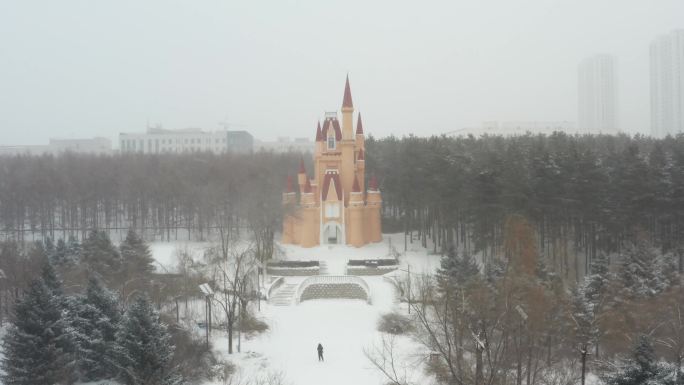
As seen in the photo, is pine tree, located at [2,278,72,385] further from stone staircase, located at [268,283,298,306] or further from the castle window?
the castle window

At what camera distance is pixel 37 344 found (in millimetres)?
15039

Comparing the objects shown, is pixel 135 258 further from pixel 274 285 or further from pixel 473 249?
pixel 473 249

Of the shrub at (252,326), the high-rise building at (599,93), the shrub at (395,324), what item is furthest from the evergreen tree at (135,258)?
the high-rise building at (599,93)

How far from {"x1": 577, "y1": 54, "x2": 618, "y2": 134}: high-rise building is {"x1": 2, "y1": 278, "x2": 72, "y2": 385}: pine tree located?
77155 mm

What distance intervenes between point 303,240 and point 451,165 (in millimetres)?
11348

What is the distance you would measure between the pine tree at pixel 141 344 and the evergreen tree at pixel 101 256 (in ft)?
36.3

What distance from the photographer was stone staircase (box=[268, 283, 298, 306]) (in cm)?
2541

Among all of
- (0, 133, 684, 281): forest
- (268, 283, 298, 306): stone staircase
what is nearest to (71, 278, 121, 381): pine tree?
(268, 283, 298, 306): stone staircase

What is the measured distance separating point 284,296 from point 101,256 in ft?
30.8

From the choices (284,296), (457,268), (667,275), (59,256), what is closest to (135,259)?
(59,256)

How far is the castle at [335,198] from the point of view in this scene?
3662 centimetres

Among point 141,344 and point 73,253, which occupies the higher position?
point 73,253

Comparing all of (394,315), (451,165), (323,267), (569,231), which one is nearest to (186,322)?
(394,315)

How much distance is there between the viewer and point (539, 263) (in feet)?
71.1
